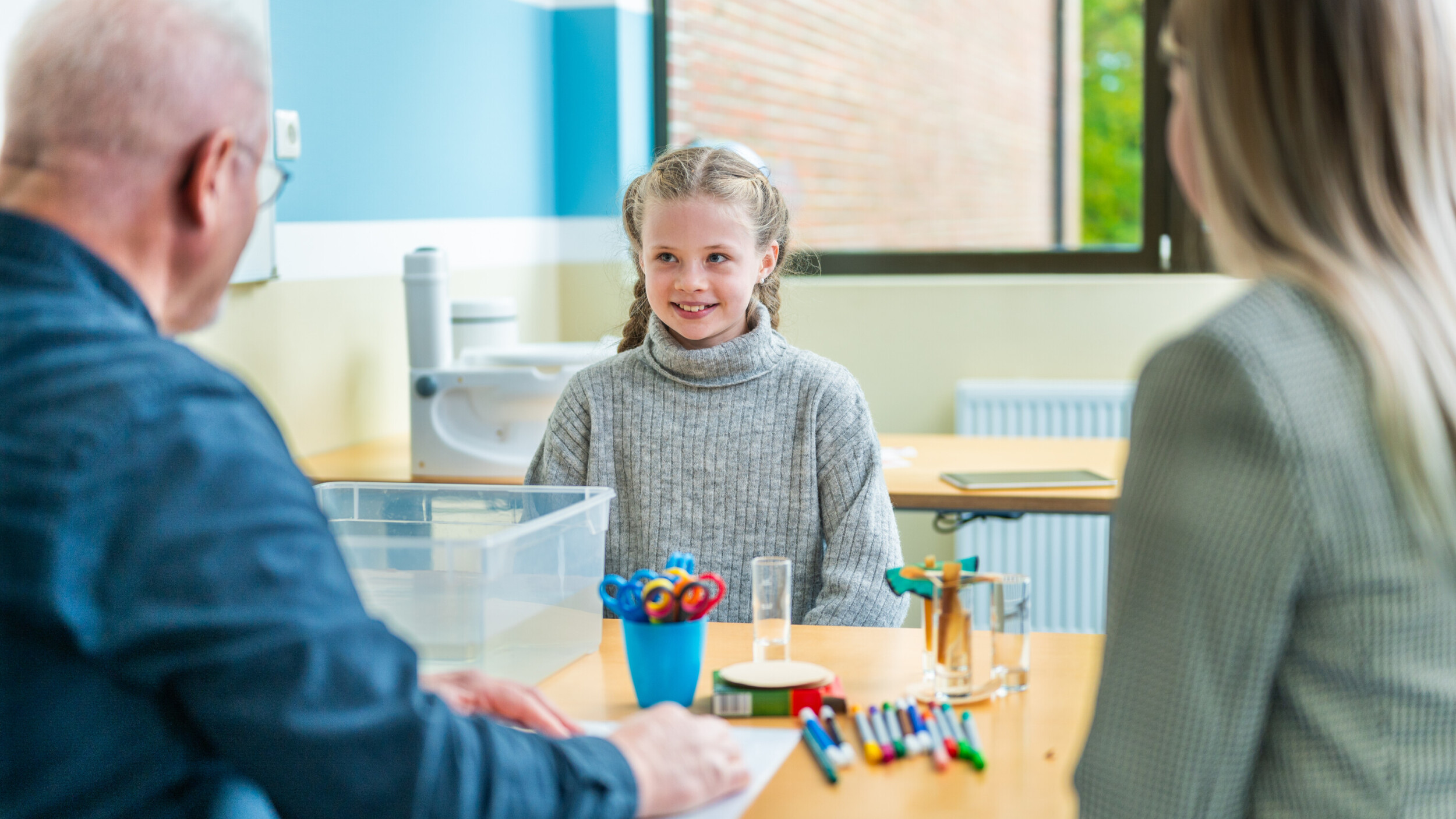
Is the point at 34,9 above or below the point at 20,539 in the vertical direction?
above

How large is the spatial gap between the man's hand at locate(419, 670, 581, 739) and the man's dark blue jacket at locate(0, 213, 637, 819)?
28cm

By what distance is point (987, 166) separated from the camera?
293 inches

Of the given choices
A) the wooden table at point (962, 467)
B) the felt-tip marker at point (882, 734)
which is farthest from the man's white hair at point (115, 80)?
the wooden table at point (962, 467)

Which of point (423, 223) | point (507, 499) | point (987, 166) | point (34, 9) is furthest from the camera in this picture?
point (987, 166)

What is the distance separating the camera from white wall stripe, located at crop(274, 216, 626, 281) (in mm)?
2811

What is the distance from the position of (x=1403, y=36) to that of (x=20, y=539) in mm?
843

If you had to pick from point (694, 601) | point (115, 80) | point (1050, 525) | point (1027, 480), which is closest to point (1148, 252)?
point (1050, 525)

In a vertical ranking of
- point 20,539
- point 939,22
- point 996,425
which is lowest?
point 996,425

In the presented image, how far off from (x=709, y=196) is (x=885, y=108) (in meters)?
4.09

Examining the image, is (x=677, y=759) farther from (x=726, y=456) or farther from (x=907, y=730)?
(x=726, y=456)

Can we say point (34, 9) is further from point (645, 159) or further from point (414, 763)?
point (645, 159)

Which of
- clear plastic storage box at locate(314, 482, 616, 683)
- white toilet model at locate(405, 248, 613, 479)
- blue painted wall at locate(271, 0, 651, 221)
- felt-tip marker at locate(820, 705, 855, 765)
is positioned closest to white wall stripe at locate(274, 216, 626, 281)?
blue painted wall at locate(271, 0, 651, 221)

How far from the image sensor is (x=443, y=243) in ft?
10.9

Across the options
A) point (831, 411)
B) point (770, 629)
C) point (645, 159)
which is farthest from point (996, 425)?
point (770, 629)
